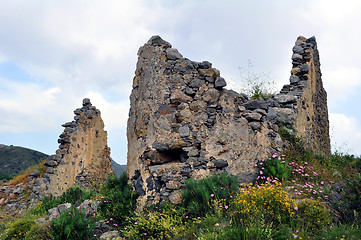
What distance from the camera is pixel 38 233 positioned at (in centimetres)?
680

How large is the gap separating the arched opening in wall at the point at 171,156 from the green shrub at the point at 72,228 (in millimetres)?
1977

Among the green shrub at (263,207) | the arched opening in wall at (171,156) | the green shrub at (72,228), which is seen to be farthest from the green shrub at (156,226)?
the arched opening in wall at (171,156)

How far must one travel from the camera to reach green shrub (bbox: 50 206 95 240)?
610cm

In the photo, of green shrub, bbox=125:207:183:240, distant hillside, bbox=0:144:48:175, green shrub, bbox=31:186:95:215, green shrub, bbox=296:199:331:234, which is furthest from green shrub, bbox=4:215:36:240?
distant hillside, bbox=0:144:48:175

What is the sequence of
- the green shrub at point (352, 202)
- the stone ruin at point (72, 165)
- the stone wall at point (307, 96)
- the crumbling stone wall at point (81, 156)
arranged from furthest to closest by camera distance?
1. the crumbling stone wall at point (81, 156)
2. the stone ruin at point (72, 165)
3. the stone wall at point (307, 96)
4. the green shrub at point (352, 202)

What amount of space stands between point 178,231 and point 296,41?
936 cm

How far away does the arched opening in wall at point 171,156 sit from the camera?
727 cm

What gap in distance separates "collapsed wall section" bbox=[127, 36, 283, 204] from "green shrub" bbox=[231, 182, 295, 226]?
1.33m

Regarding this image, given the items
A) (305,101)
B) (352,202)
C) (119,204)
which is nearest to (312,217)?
(352,202)

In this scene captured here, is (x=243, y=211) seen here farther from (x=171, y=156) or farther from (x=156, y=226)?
(x=171, y=156)

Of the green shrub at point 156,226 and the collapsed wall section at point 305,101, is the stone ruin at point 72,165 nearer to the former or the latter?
the green shrub at point 156,226

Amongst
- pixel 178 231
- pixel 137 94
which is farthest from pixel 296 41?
pixel 178 231

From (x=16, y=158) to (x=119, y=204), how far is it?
107ft

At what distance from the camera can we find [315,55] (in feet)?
40.0
